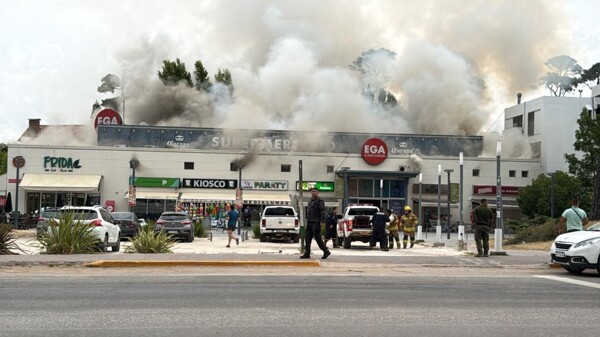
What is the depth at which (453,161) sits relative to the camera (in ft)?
181

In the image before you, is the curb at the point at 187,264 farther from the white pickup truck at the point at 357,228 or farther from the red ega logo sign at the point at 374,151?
the red ega logo sign at the point at 374,151

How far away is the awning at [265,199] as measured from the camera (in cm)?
5144

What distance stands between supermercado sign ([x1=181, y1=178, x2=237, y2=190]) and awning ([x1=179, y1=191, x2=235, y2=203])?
0.51 metres

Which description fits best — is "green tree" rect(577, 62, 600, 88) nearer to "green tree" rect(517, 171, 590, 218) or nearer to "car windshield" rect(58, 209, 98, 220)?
"green tree" rect(517, 171, 590, 218)

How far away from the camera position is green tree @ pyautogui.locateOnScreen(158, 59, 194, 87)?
70.3 m

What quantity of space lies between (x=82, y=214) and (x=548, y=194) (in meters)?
37.6

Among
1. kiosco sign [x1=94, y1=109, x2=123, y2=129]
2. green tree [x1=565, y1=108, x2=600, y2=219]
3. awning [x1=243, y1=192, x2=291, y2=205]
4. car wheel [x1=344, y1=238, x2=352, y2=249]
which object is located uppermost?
kiosco sign [x1=94, y1=109, x2=123, y2=129]

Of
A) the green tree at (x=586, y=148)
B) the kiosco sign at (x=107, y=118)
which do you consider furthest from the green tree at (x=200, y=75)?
the green tree at (x=586, y=148)

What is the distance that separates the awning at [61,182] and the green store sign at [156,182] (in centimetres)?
273

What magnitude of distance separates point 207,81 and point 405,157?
2563 centimetres

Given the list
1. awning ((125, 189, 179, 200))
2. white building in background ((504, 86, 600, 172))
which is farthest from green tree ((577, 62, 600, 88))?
awning ((125, 189, 179, 200))

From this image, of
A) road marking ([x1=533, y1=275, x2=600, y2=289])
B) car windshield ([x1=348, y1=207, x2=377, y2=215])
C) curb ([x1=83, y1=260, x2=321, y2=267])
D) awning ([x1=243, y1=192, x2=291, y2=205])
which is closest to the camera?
road marking ([x1=533, y1=275, x2=600, y2=289])

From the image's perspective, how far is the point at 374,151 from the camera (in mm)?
54594

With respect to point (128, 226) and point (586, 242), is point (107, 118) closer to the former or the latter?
point (128, 226)
